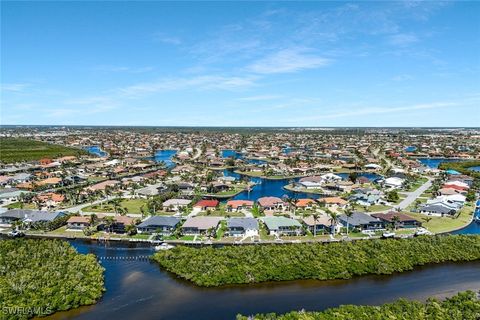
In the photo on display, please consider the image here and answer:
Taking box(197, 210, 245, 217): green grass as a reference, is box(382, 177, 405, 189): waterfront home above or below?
above

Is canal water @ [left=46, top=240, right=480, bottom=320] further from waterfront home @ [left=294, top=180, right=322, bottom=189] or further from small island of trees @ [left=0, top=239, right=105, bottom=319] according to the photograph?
waterfront home @ [left=294, top=180, right=322, bottom=189]

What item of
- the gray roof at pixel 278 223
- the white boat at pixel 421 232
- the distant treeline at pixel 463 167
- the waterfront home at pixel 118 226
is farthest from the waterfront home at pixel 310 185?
the waterfront home at pixel 118 226

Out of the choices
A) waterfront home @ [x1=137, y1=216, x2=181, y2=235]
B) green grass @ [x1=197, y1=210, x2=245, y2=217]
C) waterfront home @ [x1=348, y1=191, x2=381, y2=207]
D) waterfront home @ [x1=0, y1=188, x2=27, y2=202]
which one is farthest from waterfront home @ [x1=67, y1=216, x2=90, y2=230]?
waterfront home @ [x1=348, y1=191, x2=381, y2=207]

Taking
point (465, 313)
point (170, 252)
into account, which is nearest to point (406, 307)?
point (465, 313)

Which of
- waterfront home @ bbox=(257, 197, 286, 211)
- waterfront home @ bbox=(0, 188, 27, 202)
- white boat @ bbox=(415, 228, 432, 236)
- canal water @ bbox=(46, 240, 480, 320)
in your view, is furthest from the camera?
waterfront home @ bbox=(0, 188, 27, 202)

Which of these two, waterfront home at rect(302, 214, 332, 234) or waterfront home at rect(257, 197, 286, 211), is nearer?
waterfront home at rect(302, 214, 332, 234)

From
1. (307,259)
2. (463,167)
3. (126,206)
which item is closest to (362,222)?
(307,259)

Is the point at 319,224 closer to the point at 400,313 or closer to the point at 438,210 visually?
the point at 438,210
